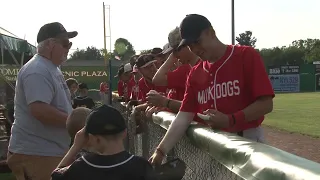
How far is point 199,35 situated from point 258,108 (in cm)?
60

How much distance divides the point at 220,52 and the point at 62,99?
147 cm

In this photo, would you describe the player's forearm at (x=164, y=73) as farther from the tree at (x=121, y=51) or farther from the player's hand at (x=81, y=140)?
the tree at (x=121, y=51)

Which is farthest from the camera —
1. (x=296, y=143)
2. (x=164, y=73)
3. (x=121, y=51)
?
(x=121, y=51)

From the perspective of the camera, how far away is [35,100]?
3.81 metres

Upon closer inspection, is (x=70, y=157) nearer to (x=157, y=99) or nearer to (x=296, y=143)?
(x=157, y=99)

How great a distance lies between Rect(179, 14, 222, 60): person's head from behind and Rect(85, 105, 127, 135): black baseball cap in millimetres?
821

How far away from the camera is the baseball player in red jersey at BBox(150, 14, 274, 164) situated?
3.12 metres

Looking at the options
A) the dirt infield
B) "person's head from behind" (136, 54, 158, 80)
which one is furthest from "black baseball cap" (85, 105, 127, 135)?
the dirt infield

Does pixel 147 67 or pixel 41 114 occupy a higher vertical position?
pixel 147 67

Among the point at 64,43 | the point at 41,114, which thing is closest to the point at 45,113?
the point at 41,114

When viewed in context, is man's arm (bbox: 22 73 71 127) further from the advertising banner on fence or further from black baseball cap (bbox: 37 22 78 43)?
the advertising banner on fence

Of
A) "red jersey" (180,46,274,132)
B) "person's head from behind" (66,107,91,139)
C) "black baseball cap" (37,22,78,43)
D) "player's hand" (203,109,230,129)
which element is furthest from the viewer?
"black baseball cap" (37,22,78,43)

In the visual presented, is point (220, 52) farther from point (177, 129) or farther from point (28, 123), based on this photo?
point (28, 123)

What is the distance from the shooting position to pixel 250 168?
188cm
